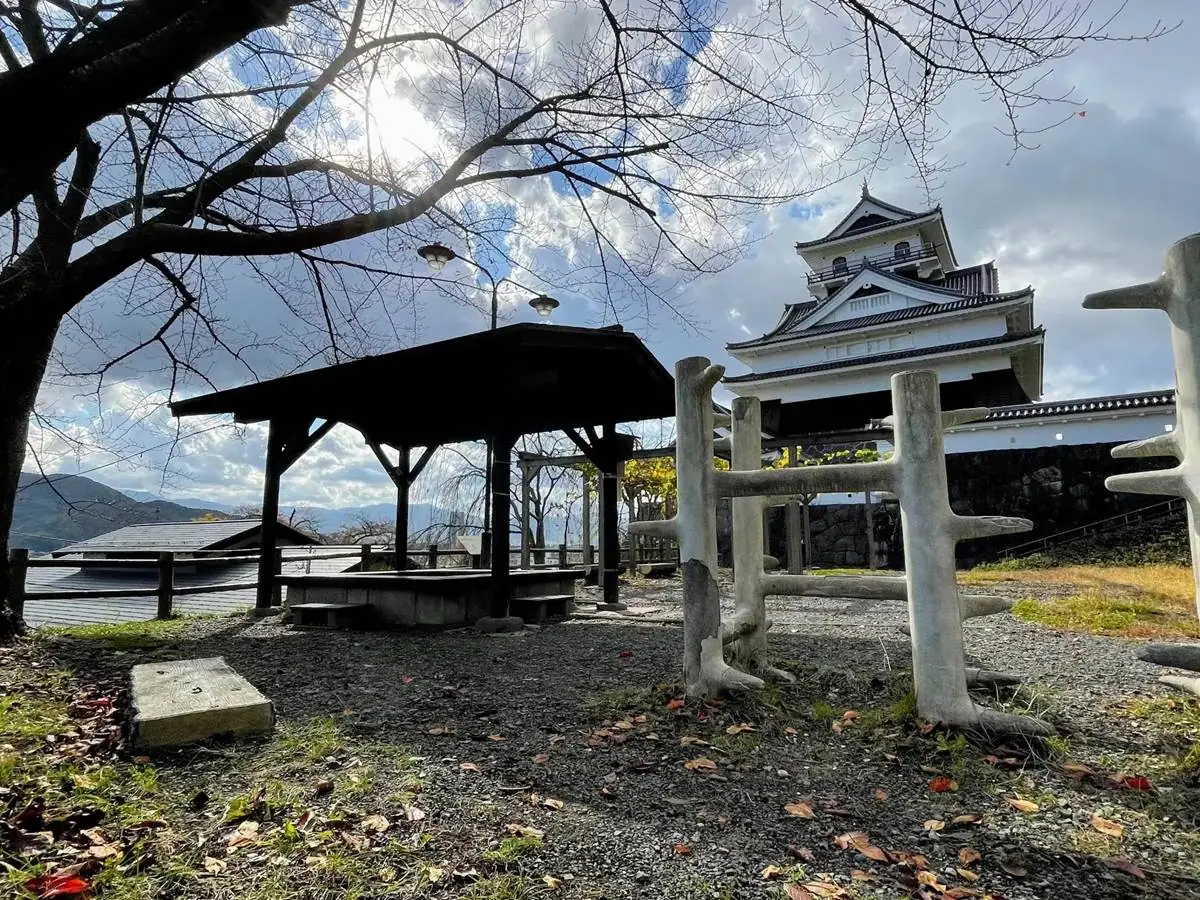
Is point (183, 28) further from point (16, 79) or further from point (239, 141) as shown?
point (239, 141)

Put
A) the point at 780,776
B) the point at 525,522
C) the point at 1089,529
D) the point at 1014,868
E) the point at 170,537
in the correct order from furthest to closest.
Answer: the point at 1089,529 → the point at 170,537 → the point at 525,522 → the point at 780,776 → the point at 1014,868

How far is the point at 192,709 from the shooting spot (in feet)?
10.4

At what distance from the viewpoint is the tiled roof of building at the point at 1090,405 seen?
17.7 m

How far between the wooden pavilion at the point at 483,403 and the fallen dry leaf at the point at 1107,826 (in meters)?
5.51

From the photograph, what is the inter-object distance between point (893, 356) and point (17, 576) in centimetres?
1802

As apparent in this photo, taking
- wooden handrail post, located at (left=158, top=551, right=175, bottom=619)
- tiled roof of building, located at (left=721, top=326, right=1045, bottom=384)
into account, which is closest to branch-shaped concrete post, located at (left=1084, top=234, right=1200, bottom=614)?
wooden handrail post, located at (left=158, top=551, right=175, bottom=619)

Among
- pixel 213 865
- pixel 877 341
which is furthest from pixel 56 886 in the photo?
pixel 877 341

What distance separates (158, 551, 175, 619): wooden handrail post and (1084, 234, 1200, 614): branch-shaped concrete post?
10248 mm

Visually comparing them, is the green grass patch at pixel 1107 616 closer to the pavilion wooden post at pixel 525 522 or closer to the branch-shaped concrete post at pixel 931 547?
the branch-shaped concrete post at pixel 931 547

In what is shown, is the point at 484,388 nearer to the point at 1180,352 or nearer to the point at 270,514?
the point at 270,514

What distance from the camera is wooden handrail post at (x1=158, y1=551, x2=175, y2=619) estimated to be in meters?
8.85

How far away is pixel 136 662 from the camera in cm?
522

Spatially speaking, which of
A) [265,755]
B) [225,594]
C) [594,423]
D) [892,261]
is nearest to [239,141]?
[265,755]

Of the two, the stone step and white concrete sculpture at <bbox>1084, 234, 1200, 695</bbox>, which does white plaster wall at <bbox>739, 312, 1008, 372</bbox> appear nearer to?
the stone step
